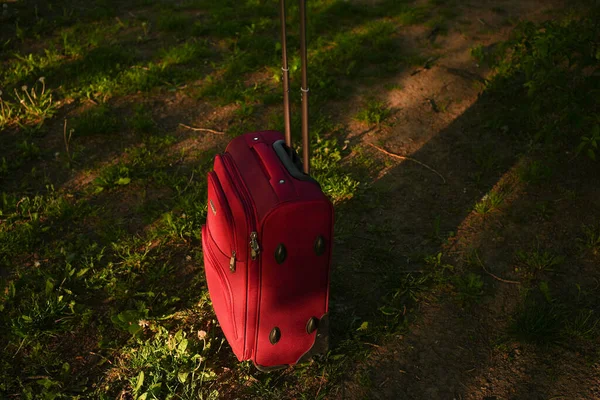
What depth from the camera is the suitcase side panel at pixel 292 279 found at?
7.66 feet

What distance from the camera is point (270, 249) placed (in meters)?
2.38

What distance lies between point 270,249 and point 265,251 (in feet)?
0.07

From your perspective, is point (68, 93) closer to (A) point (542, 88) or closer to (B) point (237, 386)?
(B) point (237, 386)

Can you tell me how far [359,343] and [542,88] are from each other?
2592 mm

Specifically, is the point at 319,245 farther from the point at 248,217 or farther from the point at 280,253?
the point at 248,217

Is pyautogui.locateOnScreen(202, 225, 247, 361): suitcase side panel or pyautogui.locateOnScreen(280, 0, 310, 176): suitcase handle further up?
pyautogui.locateOnScreen(280, 0, 310, 176): suitcase handle

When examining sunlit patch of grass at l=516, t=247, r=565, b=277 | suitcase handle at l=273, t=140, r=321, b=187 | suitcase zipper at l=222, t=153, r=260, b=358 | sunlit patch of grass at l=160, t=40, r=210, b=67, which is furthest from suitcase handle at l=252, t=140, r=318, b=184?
sunlit patch of grass at l=160, t=40, r=210, b=67

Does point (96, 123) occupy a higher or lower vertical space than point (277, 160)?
lower

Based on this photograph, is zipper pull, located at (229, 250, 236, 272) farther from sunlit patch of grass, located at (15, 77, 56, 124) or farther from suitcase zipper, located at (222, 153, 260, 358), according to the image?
sunlit patch of grass, located at (15, 77, 56, 124)

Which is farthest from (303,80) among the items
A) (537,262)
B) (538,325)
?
(537,262)

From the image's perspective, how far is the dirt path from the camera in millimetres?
2885

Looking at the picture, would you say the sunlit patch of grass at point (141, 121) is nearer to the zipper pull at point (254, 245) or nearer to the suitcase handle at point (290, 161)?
the suitcase handle at point (290, 161)

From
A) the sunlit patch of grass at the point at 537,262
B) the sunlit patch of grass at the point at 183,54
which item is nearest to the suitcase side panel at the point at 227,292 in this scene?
the sunlit patch of grass at the point at 537,262

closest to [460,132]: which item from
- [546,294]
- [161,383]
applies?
→ [546,294]
